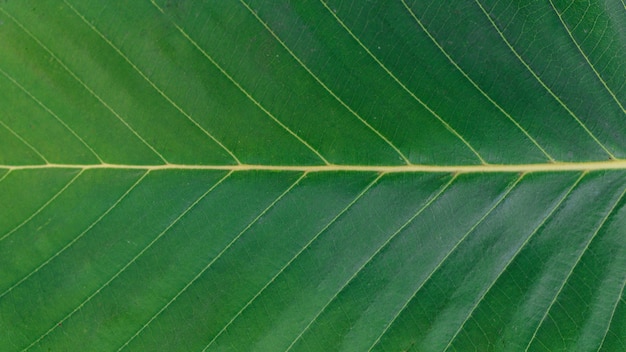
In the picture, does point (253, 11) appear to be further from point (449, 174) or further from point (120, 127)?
point (449, 174)

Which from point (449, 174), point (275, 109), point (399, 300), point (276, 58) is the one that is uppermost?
point (276, 58)

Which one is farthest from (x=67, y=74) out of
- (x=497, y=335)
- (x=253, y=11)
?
(x=497, y=335)

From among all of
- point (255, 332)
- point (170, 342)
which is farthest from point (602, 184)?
point (170, 342)

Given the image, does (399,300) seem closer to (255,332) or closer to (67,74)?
(255,332)

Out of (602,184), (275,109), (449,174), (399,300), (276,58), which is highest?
(276,58)

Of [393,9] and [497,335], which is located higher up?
[393,9]

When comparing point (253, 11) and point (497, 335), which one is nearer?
point (253, 11)
